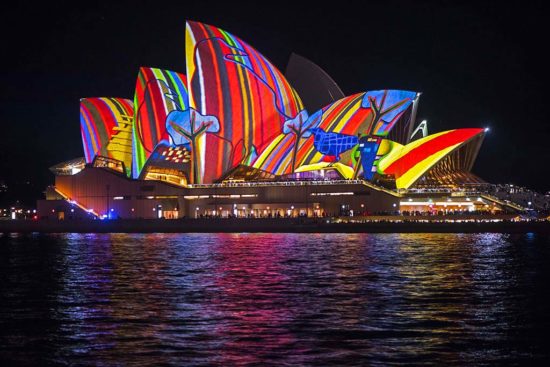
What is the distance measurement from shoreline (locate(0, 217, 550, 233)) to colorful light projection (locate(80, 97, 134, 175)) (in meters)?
7.84

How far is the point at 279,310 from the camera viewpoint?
18.2 meters

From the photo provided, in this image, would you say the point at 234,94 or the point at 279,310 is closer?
the point at 279,310

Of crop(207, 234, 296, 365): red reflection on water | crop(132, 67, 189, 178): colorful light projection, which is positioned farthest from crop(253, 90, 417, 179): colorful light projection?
crop(207, 234, 296, 365): red reflection on water

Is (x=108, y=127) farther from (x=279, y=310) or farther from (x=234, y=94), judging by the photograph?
(x=279, y=310)

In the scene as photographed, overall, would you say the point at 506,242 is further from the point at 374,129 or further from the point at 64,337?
the point at 64,337

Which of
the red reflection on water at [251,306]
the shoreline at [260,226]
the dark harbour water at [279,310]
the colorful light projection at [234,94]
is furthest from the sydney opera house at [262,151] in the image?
the red reflection on water at [251,306]

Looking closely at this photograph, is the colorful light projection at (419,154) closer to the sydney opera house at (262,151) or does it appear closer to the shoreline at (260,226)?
the sydney opera house at (262,151)

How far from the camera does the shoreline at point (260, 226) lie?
54.6 m

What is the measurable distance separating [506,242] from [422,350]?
29281mm

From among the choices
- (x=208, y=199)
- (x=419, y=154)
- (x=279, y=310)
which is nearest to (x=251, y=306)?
(x=279, y=310)

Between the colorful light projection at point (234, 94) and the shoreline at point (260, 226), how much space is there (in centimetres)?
654

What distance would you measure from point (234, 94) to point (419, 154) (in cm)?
1483

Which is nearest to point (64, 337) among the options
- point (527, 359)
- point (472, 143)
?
point (527, 359)

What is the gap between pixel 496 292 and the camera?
2097cm
